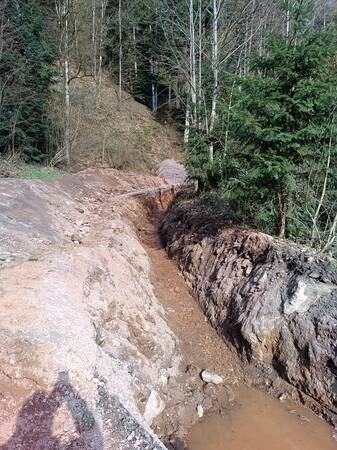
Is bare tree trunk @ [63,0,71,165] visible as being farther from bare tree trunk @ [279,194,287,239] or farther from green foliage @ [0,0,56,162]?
bare tree trunk @ [279,194,287,239]

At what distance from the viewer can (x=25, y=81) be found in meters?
13.2

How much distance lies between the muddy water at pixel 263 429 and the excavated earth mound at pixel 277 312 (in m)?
0.20

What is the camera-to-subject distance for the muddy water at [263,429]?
3.90 m

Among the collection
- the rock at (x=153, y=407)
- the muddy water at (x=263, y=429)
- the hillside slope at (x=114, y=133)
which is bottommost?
the muddy water at (x=263, y=429)

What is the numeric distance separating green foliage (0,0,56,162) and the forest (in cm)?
5

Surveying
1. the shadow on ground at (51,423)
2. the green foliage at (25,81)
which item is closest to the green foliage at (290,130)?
the shadow on ground at (51,423)

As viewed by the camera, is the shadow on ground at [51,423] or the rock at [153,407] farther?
the rock at [153,407]

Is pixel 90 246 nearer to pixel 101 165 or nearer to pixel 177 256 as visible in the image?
pixel 177 256

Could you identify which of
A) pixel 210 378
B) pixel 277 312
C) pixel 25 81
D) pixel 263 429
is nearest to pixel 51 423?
pixel 210 378

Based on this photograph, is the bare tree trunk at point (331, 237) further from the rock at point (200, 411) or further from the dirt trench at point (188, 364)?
the rock at point (200, 411)

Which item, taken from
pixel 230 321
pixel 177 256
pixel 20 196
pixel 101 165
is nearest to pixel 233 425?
pixel 230 321

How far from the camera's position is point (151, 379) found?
13.6 ft

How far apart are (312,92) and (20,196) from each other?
263 inches

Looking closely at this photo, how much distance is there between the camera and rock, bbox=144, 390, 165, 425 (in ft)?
12.2
